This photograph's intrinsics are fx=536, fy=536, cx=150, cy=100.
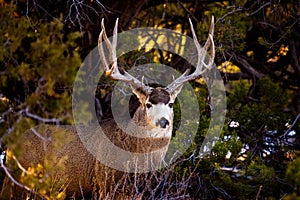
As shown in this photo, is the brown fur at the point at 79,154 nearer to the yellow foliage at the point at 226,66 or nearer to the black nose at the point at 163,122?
the black nose at the point at 163,122

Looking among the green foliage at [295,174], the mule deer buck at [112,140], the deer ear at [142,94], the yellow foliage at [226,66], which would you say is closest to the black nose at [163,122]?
the mule deer buck at [112,140]

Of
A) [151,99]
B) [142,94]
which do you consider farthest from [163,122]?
[142,94]

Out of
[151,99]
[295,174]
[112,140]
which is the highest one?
[151,99]

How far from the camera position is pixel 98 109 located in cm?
960

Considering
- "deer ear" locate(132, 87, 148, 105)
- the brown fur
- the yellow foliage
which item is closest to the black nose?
the brown fur

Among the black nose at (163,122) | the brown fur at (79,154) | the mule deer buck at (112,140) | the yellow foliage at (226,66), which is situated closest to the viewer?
the black nose at (163,122)

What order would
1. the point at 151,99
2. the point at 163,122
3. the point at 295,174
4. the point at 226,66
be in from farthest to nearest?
the point at 226,66
the point at 151,99
the point at 163,122
the point at 295,174

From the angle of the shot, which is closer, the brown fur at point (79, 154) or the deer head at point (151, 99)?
the deer head at point (151, 99)

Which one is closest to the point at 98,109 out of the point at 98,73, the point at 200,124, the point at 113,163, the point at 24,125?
the point at 98,73

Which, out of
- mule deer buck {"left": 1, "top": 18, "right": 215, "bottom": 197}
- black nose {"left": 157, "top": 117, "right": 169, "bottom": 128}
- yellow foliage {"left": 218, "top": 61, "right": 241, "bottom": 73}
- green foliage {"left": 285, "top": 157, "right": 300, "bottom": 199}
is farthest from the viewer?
yellow foliage {"left": 218, "top": 61, "right": 241, "bottom": 73}

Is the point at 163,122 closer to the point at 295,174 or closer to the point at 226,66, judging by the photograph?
the point at 295,174

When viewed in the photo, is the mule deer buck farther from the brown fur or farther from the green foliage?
the green foliage

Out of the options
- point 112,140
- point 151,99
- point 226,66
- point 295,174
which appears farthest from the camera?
point 226,66

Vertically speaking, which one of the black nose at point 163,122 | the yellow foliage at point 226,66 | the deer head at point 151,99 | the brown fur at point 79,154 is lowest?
the brown fur at point 79,154
